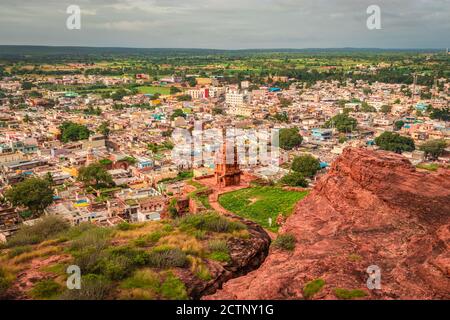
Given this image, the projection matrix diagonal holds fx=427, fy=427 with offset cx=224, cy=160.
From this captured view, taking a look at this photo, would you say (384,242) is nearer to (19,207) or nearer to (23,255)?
(23,255)

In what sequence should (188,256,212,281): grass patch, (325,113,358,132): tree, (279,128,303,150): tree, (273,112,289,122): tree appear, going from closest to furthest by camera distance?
1. (188,256,212,281): grass patch
2. (279,128,303,150): tree
3. (325,113,358,132): tree
4. (273,112,289,122): tree

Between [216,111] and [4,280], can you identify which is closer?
[4,280]

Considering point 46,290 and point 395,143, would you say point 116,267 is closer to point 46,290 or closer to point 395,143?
point 46,290

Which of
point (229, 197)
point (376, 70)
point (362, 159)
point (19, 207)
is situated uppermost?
point (376, 70)

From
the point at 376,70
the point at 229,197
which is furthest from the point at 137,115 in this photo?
the point at 376,70

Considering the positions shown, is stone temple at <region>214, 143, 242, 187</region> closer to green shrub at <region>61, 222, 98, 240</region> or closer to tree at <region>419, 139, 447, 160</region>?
green shrub at <region>61, 222, 98, 240</region>

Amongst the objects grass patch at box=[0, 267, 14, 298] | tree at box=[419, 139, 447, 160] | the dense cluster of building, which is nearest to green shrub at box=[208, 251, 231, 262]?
grass patch at box=[0, 267, 14, 298]

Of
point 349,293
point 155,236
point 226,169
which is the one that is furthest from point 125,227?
point 349,293
